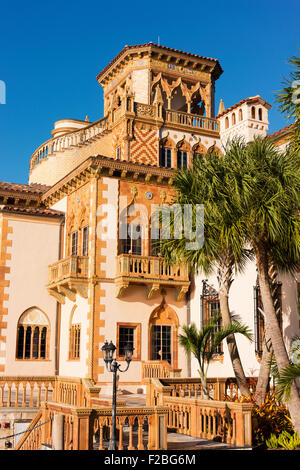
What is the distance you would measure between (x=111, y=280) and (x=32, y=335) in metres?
4.83

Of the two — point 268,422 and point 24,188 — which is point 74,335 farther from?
A: point 268,422

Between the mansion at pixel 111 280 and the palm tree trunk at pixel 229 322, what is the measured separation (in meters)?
3.32

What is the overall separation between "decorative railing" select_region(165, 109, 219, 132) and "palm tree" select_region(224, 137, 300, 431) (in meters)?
15.0

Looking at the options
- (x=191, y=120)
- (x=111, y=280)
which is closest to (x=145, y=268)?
(x=111, y=280)

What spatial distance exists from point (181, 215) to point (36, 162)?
18.6m

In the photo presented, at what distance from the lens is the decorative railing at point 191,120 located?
3102 cm

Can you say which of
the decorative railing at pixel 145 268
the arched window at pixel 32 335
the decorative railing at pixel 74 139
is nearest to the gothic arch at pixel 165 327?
the decorative railing at pixel 145 268

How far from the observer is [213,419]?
1423 cm

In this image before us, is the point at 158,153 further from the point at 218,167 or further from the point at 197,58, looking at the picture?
the point at 218,167

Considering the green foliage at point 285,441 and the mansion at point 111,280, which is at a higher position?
the mansion at point 111,280

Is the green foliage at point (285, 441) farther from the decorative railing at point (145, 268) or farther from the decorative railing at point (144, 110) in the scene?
the decorative railing at point (144, 110)

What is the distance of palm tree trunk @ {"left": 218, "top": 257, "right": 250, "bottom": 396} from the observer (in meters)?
17.1

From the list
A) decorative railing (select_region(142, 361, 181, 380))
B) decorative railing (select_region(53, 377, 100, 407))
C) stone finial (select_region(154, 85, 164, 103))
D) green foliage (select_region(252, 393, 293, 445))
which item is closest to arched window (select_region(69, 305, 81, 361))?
decorative railing (select_region(142, 361, 181, 380))
